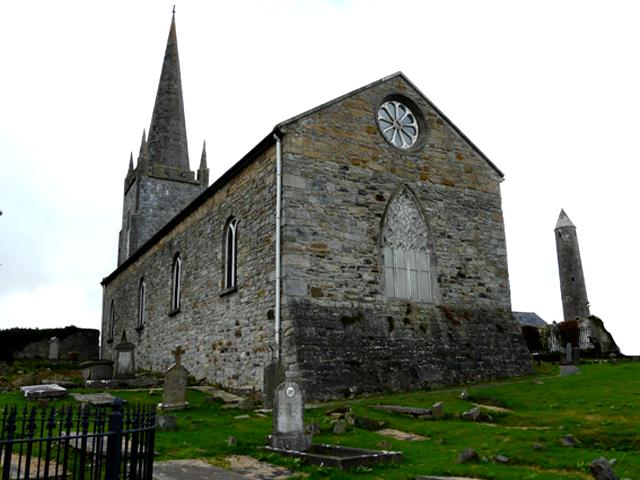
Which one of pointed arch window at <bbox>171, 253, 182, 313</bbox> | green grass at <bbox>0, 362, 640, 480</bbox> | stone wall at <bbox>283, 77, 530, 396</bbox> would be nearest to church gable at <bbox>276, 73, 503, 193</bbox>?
stone wall at <bbox>283, 77, 530, 396</bbox>

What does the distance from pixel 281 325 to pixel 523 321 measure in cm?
4477

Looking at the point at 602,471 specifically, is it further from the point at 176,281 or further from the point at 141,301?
the point at 141,301

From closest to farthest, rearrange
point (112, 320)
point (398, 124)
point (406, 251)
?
point (406, 251) < point (398, 124) < point (112, 320)

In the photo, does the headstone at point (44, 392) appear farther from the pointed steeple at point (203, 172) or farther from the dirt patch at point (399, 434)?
the pointed steeple at point (203, 172)

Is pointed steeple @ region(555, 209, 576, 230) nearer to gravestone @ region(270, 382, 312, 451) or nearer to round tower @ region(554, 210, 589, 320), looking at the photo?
round tower @ region(554, 210, 589, 320)

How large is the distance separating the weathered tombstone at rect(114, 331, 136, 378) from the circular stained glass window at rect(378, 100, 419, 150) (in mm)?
10966

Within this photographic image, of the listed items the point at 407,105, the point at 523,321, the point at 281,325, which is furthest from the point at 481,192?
the point at 523,321

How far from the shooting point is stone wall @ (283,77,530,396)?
14.8 m

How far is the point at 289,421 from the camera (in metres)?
9.23

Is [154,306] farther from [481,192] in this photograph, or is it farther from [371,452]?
[371,452]

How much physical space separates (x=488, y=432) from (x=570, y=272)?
131 ft

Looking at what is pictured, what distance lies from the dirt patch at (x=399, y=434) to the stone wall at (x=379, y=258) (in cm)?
326

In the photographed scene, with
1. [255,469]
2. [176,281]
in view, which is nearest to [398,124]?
[176,281]

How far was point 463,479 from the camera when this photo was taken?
Result: 21.9ft
